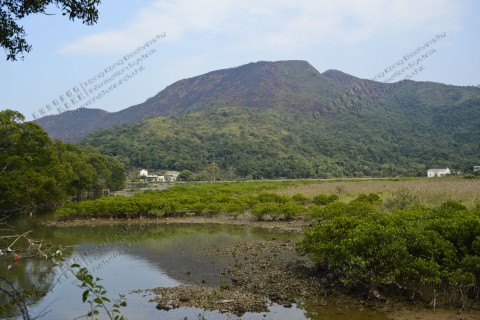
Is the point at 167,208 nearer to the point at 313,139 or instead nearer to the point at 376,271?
the point at 376,271

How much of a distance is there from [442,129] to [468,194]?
4335 inches

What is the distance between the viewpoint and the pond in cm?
1209

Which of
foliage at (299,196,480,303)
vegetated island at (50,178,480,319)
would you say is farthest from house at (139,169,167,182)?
foliage at (299,196,480,303)

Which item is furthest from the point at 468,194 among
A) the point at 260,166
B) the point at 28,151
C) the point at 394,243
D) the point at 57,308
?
the point at 260,166

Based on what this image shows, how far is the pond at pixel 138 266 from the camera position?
12086 millimetres

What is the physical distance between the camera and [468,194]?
33.1m

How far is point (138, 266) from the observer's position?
18078mm

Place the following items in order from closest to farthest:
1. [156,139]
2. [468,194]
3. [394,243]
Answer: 1. [394,243]
2. [468,194]
3. [156,139]

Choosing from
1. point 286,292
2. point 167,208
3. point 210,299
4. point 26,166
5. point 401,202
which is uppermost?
point 26,166

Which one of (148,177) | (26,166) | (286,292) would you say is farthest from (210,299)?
(148,177)

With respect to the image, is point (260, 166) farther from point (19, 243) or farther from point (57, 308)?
point (57, 308)

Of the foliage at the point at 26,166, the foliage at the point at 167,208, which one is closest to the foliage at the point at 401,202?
the foliage at the point at 167,208

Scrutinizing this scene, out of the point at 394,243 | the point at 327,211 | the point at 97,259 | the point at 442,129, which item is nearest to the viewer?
the point at 394,243

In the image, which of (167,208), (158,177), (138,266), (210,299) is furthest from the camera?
(158,177)
